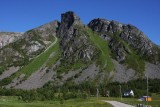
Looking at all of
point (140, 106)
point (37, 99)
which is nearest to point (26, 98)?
point (37, 99)

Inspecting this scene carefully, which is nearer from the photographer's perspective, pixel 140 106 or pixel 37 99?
pixel 140 106

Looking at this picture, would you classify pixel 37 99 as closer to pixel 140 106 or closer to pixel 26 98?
pixel 26 98

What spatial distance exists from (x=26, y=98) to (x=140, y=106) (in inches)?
3135

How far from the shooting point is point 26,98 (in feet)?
624

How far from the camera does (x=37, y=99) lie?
648ft

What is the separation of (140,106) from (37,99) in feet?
271

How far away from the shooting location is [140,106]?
128m

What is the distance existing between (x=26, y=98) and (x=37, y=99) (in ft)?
29.2

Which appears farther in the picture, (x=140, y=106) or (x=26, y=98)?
(x=26, y=98)
